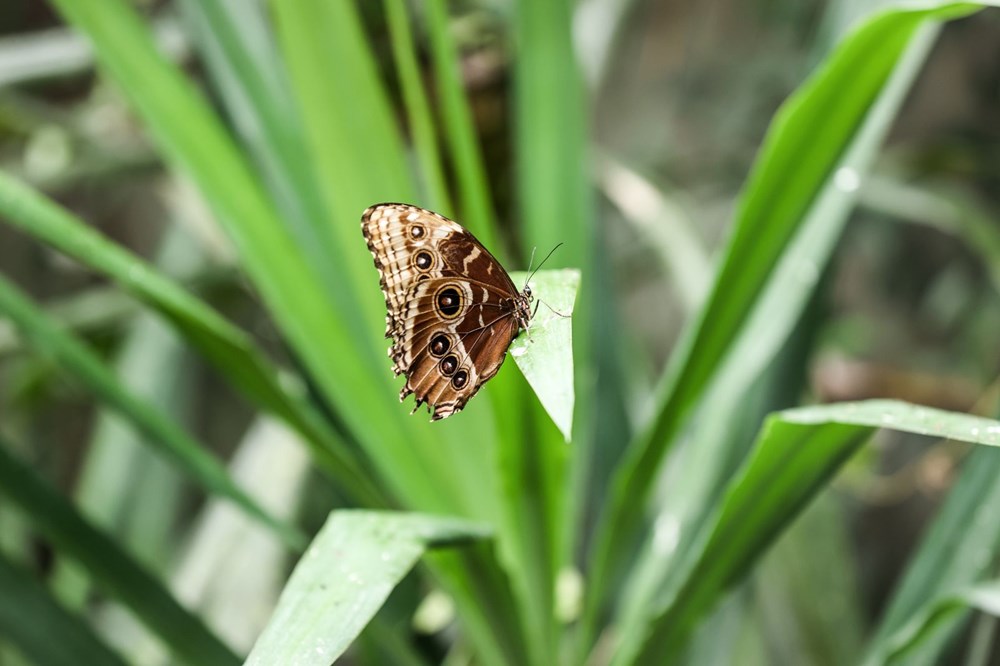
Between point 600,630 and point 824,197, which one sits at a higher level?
point 824,197

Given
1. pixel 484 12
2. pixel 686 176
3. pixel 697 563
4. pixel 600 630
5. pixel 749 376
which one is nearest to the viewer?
pixel 697 563

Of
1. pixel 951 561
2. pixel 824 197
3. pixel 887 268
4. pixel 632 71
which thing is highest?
pixel 824 197

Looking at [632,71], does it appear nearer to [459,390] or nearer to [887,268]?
[887,268]

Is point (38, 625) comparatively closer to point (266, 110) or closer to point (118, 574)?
point (118, 574)

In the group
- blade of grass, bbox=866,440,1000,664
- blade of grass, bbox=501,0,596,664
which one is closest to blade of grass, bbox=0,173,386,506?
blade of grass, bbox=501,0,596,664

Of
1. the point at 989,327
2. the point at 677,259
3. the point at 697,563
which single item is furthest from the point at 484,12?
the point at 989,327

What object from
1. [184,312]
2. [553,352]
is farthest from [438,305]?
[184,312]
